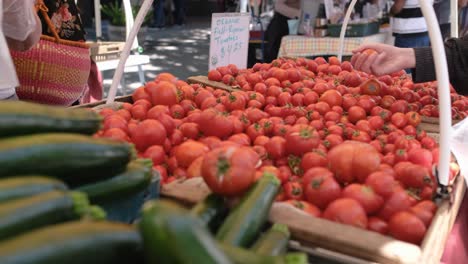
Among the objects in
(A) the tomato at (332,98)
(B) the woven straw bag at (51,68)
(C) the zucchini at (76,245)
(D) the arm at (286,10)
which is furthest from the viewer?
(D) the arm at (286,10)

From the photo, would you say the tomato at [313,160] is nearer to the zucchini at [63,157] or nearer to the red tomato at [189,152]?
the red tomato at [189,152]

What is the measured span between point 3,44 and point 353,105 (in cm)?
176

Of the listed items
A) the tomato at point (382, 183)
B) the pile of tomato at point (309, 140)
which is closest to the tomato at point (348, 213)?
the pile of tomato at point (309, 140)

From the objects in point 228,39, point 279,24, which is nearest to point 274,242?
point 228,39

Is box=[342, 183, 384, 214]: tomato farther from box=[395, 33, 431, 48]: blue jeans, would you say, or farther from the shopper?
box=[395, 33, 431, 48]: blue jeans

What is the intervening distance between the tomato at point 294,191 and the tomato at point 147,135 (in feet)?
1.85

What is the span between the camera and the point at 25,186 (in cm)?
96

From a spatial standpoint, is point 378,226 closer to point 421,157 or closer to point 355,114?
point 421,157

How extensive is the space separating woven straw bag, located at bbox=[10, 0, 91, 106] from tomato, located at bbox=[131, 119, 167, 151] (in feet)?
4.60

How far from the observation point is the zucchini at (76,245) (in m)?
0.76

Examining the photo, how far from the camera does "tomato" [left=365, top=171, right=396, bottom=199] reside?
1.47 meters

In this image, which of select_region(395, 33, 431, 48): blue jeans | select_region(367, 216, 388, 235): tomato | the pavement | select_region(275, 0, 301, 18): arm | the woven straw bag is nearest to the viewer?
select_region(367, 216, 388, 235): tomato

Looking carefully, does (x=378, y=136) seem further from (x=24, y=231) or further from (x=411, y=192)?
(x=24, y=231)

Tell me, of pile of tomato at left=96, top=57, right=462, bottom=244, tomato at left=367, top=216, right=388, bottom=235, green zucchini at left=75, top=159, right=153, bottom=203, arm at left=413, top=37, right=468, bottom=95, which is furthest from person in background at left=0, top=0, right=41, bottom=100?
arm at left=413, top=37, right=468, bottom=95
